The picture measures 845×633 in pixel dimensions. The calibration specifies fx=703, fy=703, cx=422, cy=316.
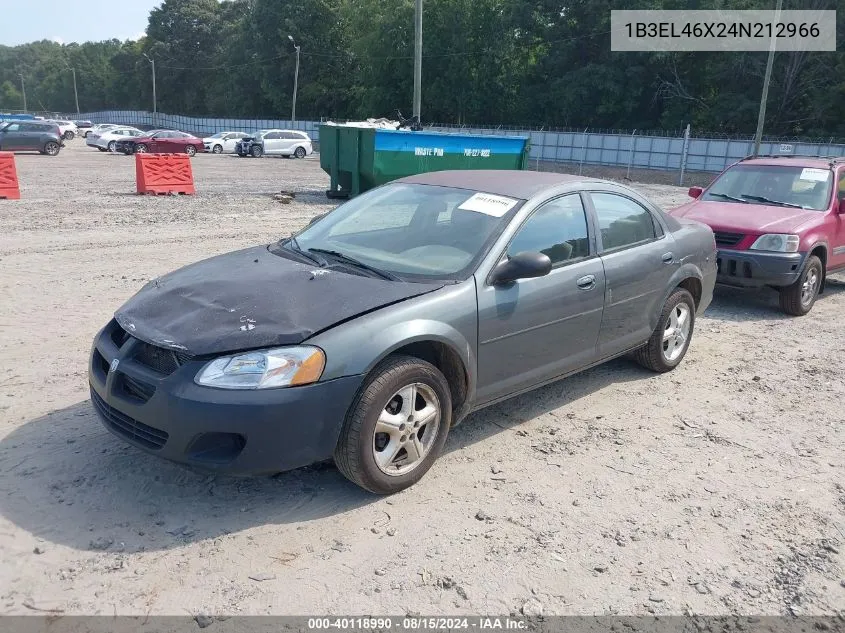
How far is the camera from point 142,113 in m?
97.6

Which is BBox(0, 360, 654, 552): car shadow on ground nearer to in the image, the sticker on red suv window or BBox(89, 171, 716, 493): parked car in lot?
BBox(89, 171, 716, 493): parked car in lot

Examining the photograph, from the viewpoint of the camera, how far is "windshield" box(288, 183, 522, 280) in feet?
13.7

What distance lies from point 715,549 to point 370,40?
68.5 m

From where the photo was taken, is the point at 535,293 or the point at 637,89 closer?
the point at 535,293

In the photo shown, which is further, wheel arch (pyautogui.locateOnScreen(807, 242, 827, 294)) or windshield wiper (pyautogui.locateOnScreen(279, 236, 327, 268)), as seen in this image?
wheel arch (pyautogui.locateOnScreen(807, 242, 827, 294))

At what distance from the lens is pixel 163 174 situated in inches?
680

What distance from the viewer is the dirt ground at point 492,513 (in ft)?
9.84

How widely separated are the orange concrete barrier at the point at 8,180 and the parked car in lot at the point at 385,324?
13585mm

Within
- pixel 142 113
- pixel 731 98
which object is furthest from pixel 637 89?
pixel 142 113

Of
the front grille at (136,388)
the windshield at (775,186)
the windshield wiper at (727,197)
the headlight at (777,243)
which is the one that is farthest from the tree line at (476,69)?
the front grille at (136,388)

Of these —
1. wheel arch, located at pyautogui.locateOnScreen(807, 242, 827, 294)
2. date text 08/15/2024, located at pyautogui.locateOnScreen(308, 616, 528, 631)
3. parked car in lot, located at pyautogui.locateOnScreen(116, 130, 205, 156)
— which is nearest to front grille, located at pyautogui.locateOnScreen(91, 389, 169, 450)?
date text 08/15/2024, located at pyautogui.locateOnScreen(308, 616, 528, 631)

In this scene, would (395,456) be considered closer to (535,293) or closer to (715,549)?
(535,293)

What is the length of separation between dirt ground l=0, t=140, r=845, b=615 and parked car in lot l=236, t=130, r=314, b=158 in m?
35.6

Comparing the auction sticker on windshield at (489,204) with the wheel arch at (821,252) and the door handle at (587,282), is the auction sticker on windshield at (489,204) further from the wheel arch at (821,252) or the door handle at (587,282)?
the wheel arch at (821,252)
